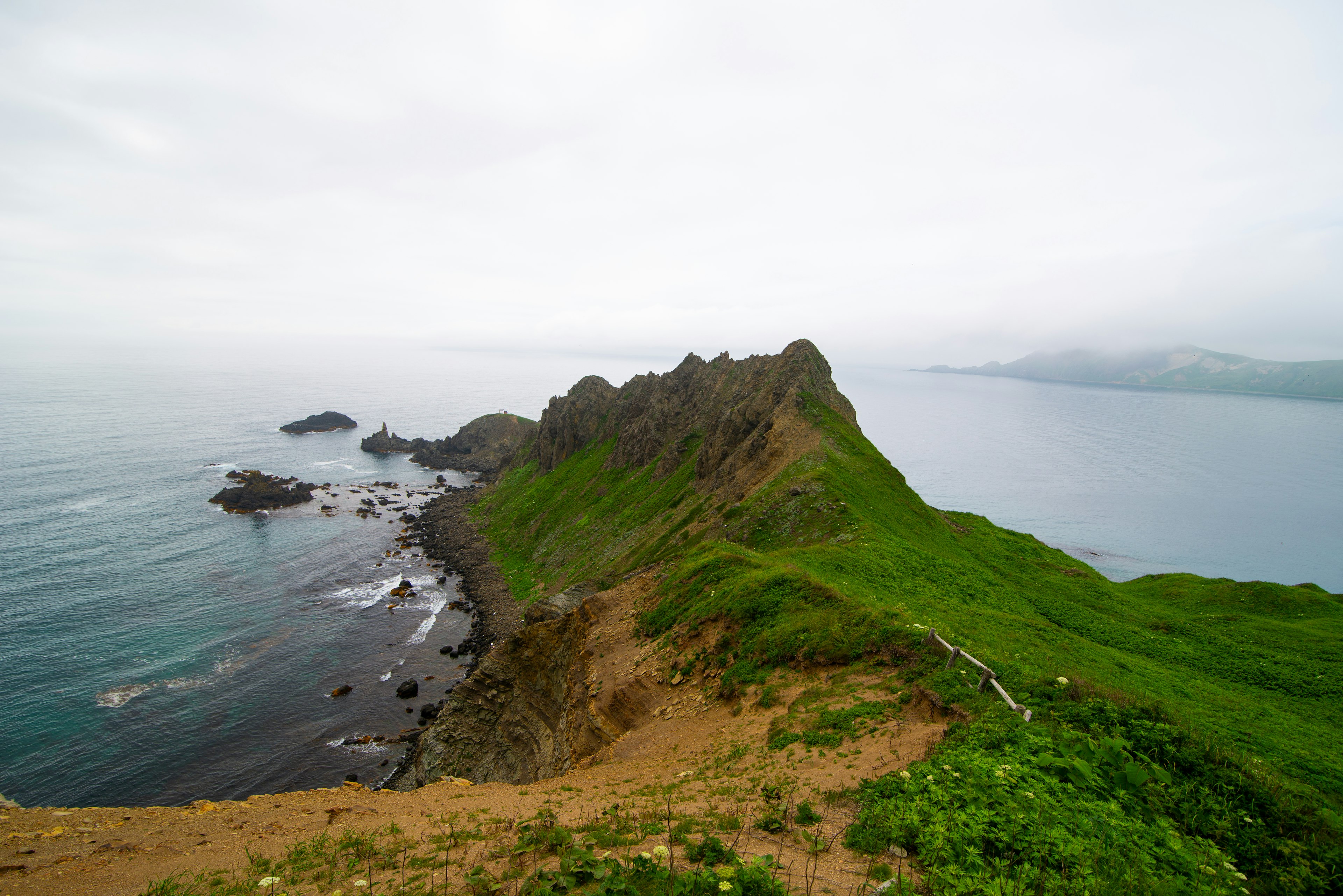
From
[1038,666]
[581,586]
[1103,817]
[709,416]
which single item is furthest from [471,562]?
[1103,817]

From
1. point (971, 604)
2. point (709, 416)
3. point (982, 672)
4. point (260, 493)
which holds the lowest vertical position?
point (260, 493)

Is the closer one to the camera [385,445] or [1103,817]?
[1103,817]

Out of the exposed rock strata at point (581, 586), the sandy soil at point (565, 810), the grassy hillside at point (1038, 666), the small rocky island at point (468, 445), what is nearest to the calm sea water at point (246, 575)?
the small rocky island at point (468, 445)

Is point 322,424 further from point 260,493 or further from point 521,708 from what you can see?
point 521,708

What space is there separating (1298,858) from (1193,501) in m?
164

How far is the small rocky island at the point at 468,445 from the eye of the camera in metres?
150

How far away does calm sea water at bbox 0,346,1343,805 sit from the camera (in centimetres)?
3975

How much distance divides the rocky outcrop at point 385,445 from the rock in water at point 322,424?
27020mm

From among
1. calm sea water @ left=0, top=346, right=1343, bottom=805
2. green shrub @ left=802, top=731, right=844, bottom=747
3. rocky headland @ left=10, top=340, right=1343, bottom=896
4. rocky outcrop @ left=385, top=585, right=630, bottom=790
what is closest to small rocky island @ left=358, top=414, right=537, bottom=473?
calm sea water @ left=0, top=346, right=1343, bottom=805

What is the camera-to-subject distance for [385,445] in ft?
523

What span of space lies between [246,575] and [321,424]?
439ft

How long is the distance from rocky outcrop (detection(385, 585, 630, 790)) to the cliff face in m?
21.4

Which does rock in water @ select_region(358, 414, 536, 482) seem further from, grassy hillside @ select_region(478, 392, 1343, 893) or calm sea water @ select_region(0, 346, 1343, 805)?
grassy hillside @ select_region(478, 392, 1343, 893)

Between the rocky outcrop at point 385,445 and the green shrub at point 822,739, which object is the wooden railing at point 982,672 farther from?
the rocky outcrop at point 385,445
